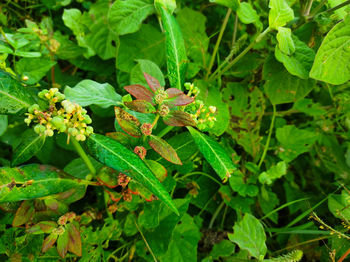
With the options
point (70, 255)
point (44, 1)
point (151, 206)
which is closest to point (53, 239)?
point (70, 255)

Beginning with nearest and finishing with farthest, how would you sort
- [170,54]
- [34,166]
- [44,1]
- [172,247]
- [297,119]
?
[34,166] → [170,54] → [172,247] → [44,1] → [297,119]

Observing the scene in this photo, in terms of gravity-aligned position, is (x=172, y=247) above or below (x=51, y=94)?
below

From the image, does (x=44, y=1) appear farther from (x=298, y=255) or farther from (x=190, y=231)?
(x=298, y=255)

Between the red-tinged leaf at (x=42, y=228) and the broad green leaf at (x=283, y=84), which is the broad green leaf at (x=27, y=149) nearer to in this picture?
the red-tinged leaf at (x=42, y=228)

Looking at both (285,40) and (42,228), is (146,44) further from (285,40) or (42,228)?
(42,228)

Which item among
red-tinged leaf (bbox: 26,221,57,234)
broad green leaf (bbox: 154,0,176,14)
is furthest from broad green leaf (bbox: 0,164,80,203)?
broad green leaf (bbox: 154,0,176,14)

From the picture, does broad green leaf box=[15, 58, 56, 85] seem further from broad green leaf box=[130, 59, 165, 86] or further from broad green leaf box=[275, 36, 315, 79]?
broad green leaf box=[275, 36, 315, 79]

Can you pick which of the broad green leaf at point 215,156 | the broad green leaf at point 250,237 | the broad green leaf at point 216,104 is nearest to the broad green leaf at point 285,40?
the broad green leaf at point 216,104
